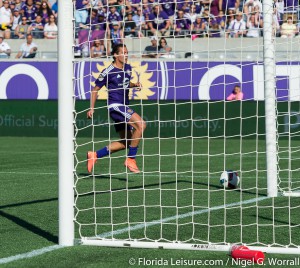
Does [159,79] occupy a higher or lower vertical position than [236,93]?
higher

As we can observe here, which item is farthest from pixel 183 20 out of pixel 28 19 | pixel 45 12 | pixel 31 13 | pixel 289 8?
pixel 289 8

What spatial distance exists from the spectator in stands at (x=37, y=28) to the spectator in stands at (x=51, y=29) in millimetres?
194

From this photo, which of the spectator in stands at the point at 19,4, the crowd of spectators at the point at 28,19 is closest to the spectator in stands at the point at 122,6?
the crowd of spectators at the point at 28,19

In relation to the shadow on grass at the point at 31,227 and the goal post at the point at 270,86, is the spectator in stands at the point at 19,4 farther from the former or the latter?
the shadow on grass at the point at 31,227

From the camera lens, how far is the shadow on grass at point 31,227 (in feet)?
24.8

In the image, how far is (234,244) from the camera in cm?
681

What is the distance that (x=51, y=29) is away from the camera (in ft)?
91.0

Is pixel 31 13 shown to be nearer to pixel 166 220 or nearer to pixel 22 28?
pixel 22 28

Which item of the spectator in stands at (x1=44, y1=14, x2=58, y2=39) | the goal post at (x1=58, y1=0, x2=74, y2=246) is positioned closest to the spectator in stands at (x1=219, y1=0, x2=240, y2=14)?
the spectator in stands at (x1=44, y1=14, x2=58, y2=39)

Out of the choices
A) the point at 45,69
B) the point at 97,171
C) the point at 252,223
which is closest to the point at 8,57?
the point at 45,69

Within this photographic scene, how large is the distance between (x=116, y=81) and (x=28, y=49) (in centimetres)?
1473

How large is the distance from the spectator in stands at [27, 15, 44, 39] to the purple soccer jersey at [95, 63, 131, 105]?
1489cm

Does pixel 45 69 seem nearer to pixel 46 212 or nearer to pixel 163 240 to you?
pixel 46 212

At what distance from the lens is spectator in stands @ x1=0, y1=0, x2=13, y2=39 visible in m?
27.9
